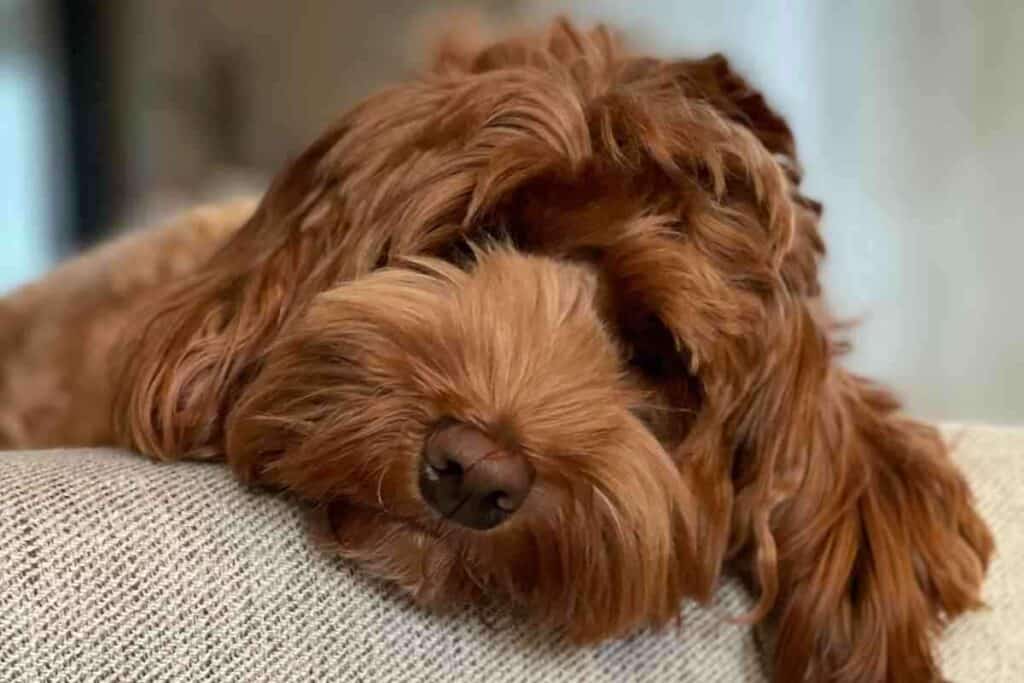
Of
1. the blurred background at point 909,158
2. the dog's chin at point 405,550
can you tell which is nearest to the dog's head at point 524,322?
the dog's chin at point 405,550

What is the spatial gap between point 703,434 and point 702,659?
Answer: 0.63ft

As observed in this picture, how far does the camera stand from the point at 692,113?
3.95 feet

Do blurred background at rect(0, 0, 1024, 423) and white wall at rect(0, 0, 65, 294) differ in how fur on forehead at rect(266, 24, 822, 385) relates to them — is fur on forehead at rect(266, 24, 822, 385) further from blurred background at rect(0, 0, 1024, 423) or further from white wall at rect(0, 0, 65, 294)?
white wall at rect(0, 0, 65, 294)

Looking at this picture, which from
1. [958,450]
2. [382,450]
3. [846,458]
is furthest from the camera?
[958,450]

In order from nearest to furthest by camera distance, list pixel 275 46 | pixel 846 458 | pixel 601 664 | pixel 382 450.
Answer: pixel 382 450 → pixel 601 664 → pixel 846 458 → pixel 275 46

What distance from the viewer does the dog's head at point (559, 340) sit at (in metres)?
1.05

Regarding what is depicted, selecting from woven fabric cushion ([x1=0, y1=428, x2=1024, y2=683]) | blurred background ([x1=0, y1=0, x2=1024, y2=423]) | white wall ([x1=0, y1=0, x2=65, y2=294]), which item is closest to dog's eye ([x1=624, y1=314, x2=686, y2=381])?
woven fabric cushion ([x1=0, y1=428, x2=1024, y2=683])

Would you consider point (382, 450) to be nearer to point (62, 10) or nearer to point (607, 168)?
point (607, 168)

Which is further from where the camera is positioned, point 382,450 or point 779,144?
point 779,144

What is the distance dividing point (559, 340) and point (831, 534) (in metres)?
0.31

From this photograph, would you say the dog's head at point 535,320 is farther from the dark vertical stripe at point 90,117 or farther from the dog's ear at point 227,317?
the dark vertical stripe at point 90,117

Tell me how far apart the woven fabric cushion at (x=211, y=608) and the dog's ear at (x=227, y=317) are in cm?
7

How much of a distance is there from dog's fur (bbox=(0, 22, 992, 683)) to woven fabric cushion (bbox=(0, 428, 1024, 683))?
1.5 inches

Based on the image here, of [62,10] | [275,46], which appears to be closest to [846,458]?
[275,46]
